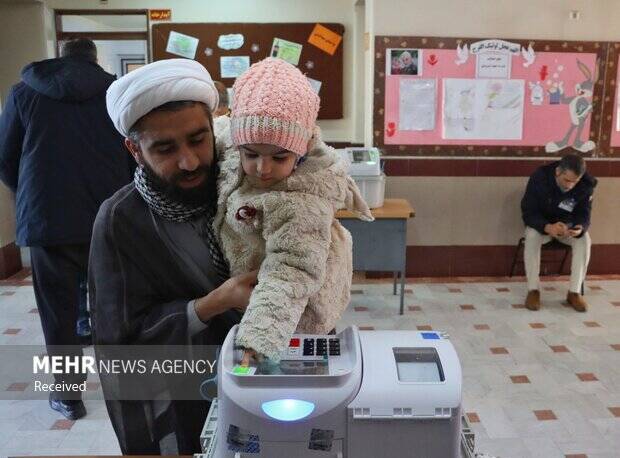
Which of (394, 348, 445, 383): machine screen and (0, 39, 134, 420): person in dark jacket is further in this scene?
(0, 39, 134, 420): person in dark jacket

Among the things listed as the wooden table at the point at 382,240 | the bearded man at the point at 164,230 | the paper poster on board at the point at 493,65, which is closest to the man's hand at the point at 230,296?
the bearded man at the point at 164,230

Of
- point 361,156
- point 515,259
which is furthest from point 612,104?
point 361,156

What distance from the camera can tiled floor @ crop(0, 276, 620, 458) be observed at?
99.0 inches

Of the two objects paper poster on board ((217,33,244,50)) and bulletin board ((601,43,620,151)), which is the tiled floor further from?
paper poster on board ((217,33,244,50))

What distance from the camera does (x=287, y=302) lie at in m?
0.91

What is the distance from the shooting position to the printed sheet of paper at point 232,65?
506 cm

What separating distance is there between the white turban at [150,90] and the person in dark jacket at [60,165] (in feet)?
4.83

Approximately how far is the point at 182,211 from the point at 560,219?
12.2 feet

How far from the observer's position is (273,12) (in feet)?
16.6

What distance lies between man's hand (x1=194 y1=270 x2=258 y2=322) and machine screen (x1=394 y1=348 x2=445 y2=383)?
30 cm

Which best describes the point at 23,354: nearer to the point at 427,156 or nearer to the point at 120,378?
the point at 120,378

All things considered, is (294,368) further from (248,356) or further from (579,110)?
(579,110)

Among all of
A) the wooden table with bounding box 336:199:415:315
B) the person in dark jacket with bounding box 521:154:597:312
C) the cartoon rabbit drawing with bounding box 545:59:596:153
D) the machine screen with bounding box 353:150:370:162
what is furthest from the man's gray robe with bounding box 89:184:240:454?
the cartoon rabbit drawing with bounding box 545:59:596:153

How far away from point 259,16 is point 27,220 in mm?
3291
